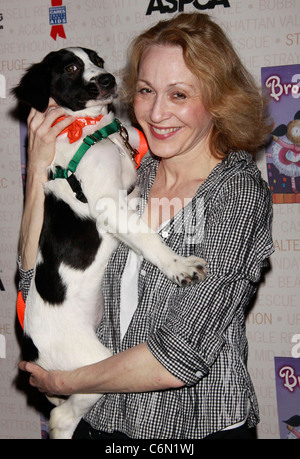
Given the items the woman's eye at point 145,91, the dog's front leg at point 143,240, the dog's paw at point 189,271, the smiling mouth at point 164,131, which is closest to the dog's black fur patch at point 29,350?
the dog's front leg at point 143,240

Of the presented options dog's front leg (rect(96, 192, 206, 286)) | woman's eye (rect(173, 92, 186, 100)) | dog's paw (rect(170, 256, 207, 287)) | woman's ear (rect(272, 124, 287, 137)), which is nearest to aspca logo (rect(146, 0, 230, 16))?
woman's ear (rect(272, 124, 287, 137))

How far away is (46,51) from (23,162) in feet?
1.96

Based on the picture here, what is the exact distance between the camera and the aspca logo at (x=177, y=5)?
7.38ft

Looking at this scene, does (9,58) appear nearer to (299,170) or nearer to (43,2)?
(43,2)

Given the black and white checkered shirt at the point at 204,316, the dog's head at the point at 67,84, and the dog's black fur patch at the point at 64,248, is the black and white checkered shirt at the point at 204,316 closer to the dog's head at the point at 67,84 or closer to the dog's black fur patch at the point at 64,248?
the dog's black fur patch at the point at 64,248

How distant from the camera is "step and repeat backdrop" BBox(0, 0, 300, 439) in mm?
2215

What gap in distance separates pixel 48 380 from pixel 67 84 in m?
1.12

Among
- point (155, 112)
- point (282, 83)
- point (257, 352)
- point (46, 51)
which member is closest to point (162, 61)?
point (155, 112)

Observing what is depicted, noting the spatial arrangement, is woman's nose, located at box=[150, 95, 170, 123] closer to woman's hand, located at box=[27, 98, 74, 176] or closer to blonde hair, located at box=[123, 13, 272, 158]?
blonde hair, located at box=[123, 13, 272, 158]

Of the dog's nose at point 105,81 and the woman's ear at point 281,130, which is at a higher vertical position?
the dog's nose at point 105,81

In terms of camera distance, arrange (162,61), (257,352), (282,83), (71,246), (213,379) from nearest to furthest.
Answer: (213,379)
(162,61)
(71,246)
(282,83)
(257,352)

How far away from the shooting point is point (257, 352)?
2.46 m

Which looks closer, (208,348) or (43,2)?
(208,348)

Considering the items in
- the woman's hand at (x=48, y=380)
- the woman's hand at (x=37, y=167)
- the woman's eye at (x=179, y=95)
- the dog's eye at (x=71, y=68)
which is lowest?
the woman's hand at (x=48, y=380)
